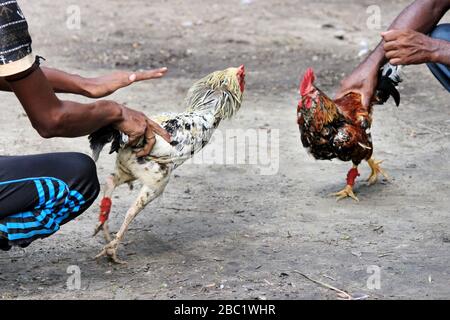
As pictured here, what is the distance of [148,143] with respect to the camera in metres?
4.26

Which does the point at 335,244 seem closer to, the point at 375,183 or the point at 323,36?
the point at 375,183

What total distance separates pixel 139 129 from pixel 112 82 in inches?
12.4

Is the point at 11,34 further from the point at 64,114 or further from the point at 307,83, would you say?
the point at 307,83

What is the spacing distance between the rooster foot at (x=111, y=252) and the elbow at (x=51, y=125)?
884 mm

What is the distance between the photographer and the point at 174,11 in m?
10.9

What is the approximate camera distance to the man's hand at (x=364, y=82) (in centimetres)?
538

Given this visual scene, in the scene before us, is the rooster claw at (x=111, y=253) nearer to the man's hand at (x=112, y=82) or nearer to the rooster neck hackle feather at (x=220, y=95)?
the man's hand at (x=112, y=82)

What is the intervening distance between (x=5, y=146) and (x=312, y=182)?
2471 mm

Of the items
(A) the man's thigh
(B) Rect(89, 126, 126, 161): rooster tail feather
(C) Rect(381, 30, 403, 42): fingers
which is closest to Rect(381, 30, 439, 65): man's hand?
(C) Rect(381, 30, 403, 42): fingers

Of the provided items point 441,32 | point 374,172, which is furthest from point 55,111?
point 374,172

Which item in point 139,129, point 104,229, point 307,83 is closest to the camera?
point 139,129

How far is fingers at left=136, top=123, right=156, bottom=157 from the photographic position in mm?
4223

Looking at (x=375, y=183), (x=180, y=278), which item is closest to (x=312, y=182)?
(x=375, y=183)

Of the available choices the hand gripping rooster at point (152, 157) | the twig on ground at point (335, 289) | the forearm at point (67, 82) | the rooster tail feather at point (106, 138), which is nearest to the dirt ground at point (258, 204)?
the twig on ground at point (335, 289)
